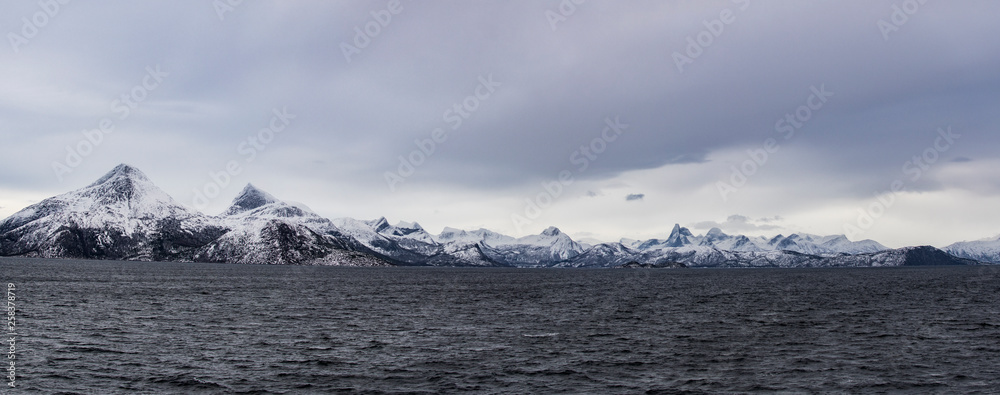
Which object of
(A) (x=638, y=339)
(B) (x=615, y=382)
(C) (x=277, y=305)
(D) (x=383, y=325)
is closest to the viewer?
(B) (x=615, y=382)

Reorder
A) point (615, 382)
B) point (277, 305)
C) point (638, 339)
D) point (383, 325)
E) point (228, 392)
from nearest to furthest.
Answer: point (228, 392) → point (615, 382) → point (638, 339) → point (383, 325) → point (277, 305)

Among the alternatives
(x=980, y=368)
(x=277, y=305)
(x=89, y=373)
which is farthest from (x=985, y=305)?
(x=89, y=373)

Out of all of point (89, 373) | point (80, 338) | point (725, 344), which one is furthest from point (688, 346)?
point (80, 338)

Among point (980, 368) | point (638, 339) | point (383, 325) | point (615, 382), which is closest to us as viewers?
point (615, 382)

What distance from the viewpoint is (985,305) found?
120 meters

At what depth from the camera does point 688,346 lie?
67.9 meters

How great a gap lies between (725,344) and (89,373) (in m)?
60.0

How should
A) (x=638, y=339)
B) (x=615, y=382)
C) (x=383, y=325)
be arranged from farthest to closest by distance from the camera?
1. (x=383, y=325)
2. (x=638, y=339)
3. (x=615, y=382)

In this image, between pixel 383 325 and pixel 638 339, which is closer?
pixel 638 339

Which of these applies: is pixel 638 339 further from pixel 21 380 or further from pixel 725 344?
pixel 21 380

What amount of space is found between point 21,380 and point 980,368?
3048 inches

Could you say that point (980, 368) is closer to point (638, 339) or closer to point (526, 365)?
point (638, 339)

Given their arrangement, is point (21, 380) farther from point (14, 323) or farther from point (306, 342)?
point (14, 323)

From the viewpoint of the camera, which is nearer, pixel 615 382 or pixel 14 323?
pixel 615 382
